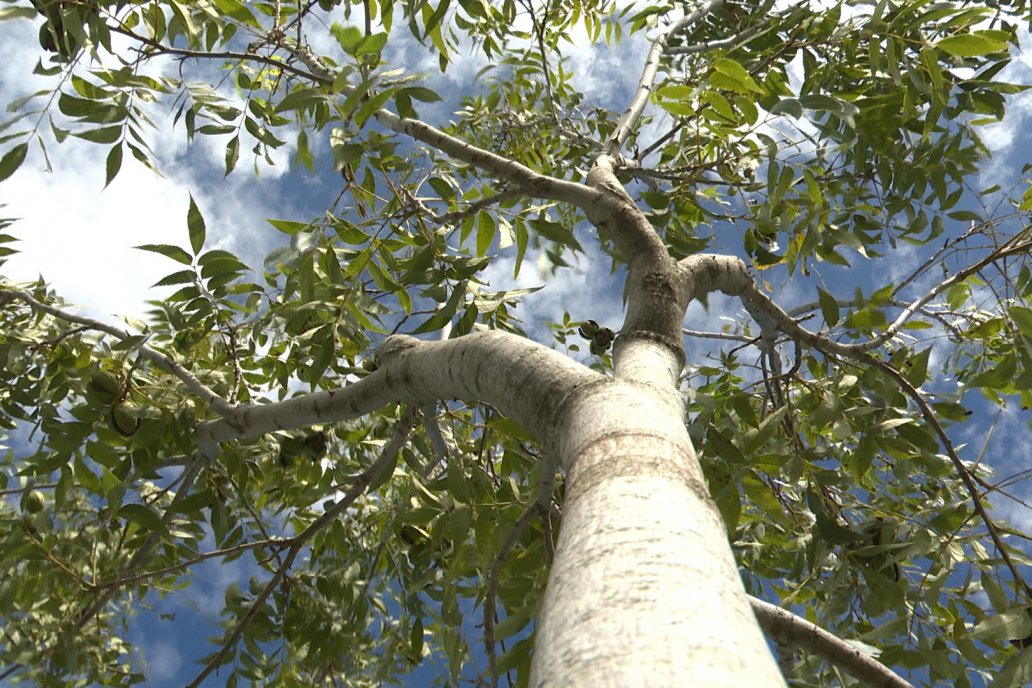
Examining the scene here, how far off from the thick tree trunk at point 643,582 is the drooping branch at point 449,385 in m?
0.24

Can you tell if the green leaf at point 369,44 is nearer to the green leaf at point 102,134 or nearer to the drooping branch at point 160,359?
the green leaf at point 102,134

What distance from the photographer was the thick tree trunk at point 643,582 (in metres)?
0.50

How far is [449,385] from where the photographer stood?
145 centimetres

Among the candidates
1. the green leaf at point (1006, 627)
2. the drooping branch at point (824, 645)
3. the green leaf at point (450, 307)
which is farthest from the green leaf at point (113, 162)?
the green leaf at point (1006, 627)

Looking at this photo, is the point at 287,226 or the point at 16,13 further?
the point at 287,226

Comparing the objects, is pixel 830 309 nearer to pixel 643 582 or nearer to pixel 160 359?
pixel 643 582

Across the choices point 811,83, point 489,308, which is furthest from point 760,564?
point 811,83

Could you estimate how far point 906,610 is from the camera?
66.0 inches

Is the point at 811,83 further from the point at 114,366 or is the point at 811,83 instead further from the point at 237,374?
the point at 114,366

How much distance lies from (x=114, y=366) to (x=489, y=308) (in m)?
1.13

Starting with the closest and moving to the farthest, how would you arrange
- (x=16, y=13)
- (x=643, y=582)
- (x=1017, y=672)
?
(x=643, y=582) < (x=1017, y=672) < (x=16, y=13)

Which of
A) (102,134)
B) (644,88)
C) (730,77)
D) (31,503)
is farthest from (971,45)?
(31,503)

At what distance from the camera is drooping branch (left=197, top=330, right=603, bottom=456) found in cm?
112

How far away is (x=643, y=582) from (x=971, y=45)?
169 centimetres
